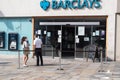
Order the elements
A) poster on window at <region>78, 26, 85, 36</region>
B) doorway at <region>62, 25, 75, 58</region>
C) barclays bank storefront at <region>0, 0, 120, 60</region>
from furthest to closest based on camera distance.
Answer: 1. doorway at <region>62, 25, 75, 58</region>
2. poster on window at <region>78, 26, 85, 36</region>
3. barclays bank storefront at <region>0, 0, 120, 60</region>

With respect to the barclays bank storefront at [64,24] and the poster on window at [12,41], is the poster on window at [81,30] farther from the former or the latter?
the poster on window at [12,41]

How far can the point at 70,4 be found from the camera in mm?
27938

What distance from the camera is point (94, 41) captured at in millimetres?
27562

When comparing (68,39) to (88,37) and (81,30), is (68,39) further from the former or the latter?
(88,37)

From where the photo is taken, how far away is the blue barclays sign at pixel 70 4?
2741 centimetres

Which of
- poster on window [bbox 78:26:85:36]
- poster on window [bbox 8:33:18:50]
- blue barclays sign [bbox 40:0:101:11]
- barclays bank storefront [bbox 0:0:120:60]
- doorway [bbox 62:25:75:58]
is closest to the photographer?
barclays bank storefront [bbox 0:0:120:60]

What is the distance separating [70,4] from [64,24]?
1.55m

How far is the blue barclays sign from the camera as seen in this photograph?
27406 millimetres

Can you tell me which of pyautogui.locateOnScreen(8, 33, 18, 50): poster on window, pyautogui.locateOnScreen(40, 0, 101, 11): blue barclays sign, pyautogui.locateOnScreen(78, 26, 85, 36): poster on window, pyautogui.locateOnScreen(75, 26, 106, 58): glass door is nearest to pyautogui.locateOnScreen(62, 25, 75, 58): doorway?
pyautogui.locateOnScreen(75, 26, 106, 58): glass door

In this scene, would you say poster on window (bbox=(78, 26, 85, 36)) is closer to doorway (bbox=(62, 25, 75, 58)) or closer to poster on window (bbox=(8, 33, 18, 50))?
doorway (bbox=(62, 25, 75, 58))

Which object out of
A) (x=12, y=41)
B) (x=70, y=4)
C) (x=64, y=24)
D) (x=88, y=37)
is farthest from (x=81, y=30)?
(x=12, y=41)

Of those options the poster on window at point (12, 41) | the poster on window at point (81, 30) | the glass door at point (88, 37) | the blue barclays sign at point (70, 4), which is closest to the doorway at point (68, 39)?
the glass door at point (88, 37)

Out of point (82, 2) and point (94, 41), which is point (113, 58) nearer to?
point (94, 41)

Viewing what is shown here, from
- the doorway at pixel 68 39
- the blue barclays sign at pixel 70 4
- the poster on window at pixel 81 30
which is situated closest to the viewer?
the blue barclays sign at pixel 70 4
